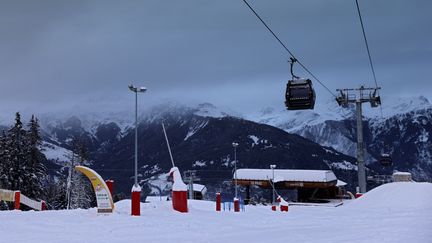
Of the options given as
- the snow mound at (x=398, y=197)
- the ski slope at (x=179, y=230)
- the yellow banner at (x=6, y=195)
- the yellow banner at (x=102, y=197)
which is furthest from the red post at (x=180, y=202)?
the snow mound at (x=398, y=197)

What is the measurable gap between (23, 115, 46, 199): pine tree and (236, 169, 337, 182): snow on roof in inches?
1140

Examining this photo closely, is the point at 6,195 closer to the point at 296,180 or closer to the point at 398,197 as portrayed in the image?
the point at 398,197

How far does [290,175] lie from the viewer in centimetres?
7288

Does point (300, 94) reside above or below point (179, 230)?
above

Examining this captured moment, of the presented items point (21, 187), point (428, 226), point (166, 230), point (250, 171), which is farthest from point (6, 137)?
point (428, 226)

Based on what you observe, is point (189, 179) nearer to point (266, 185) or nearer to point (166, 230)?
point (266, 185)

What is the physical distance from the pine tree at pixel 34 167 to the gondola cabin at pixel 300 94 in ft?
122

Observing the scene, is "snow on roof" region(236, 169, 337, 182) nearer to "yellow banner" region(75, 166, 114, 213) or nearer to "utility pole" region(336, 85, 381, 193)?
"utility pole" region(336, 85, 381, 193)

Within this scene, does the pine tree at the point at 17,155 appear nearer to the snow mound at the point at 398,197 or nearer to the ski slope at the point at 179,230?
the snow mound at the point at 398,197

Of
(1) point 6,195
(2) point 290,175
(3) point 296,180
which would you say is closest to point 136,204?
(1) point 6,195

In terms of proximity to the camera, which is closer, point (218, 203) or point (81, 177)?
point (218, 203)

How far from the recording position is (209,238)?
1398cm

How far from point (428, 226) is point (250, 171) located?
57.4 meters

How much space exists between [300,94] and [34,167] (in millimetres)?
39471
